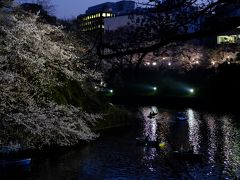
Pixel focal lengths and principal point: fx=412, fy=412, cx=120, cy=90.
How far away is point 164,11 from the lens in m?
3.58

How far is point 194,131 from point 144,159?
27.8 feet

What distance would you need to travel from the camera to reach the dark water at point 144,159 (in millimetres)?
16500

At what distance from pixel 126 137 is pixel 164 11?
844 inches

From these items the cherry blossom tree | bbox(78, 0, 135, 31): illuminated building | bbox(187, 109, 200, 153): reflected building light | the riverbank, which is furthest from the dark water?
the riverbank

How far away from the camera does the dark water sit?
16500mm

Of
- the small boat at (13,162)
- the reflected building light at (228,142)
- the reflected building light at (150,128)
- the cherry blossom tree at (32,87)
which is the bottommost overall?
the reflected building light at (228,142)

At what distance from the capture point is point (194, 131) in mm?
26828

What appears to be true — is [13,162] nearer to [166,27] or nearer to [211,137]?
[211,137]

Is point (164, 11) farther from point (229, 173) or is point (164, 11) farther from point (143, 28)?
point (229, 173)

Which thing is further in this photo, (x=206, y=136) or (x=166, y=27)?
(x=206, y=136)

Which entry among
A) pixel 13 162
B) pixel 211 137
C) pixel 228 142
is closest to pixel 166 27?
pixel 13 162

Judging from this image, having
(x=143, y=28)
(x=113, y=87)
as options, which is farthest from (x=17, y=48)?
(x=113, y=87)

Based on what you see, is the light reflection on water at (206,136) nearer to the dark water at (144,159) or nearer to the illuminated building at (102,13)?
the dark water at (144,159)

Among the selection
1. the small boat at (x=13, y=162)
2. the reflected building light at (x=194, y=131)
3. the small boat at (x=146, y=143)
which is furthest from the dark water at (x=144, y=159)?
the small boat at (x=146, y=143)
